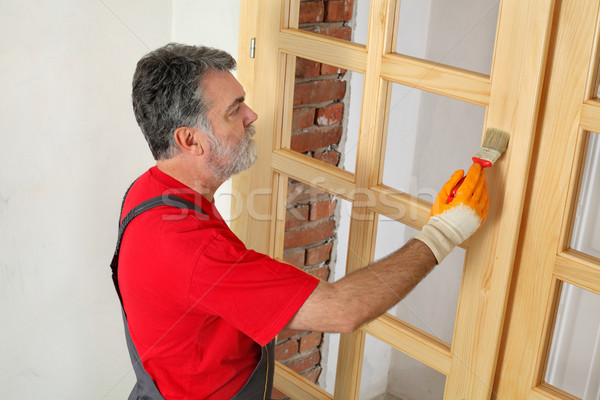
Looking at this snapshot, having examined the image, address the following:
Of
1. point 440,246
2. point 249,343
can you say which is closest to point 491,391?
point 440,246

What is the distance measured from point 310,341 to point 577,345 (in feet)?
2.87

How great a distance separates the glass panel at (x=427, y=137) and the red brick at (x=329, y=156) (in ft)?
0.53

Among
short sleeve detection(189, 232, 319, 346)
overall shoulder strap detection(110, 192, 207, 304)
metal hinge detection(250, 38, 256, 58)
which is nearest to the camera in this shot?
short sleeve detection(189, 232, 319, 346)

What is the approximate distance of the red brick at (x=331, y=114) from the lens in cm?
182

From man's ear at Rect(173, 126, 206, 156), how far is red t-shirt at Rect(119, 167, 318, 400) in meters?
0.09

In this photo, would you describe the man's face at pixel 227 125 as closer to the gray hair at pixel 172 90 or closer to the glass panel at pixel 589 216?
the gray hair at pixel 172 90

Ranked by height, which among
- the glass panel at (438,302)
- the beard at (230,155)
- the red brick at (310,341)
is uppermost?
the beard at (230,155)

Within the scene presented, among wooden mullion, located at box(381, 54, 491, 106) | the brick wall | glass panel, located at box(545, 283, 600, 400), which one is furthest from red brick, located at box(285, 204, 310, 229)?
glass panel, located at box(545, 283, 600, 400)

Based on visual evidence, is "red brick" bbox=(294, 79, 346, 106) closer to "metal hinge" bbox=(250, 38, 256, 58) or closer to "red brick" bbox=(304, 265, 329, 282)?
"metal hinge" bbox=(250, 38, 256, 58)

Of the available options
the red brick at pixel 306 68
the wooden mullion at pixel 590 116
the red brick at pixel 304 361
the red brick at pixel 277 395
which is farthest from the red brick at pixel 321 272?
the wooden mullion at pixel 590 116

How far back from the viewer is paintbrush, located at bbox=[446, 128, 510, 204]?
1.06m

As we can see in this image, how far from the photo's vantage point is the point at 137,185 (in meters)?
1.38

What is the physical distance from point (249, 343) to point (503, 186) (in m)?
0.64

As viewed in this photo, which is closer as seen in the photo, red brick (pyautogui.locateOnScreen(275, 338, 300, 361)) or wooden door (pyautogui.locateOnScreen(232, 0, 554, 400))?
wooden door (pyautogui.locateOnScreen(232, 0, 554, 400))
